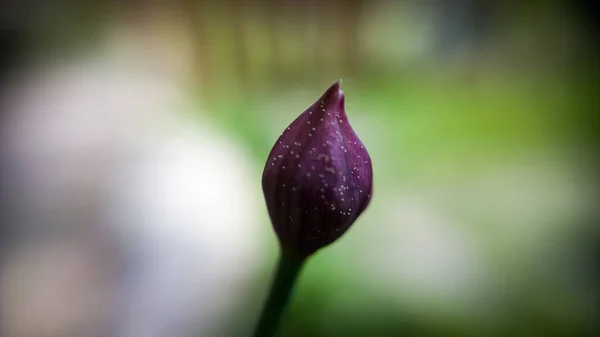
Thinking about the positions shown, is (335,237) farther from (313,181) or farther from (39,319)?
(39,319)

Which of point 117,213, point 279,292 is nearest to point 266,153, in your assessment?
point 117,213

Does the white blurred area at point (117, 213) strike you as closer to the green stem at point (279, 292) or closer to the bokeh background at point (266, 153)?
the bokeh background at point (266, 153)

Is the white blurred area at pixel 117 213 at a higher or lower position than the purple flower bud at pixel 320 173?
lower

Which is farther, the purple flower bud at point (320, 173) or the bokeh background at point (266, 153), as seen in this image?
the bokeh background at point (266, 153)

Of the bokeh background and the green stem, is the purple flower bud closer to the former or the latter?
the green stem

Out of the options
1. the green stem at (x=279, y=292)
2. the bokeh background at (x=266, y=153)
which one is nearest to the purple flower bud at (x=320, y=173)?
the green stem at (x=279, y=292)

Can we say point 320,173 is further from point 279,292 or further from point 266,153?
point 266,153

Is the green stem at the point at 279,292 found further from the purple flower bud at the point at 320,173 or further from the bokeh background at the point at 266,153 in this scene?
the bokeh background at the point at 266,153

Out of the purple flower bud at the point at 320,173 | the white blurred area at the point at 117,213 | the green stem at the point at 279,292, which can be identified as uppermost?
the purple flower bud at the point at 320,173
